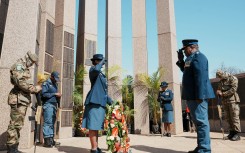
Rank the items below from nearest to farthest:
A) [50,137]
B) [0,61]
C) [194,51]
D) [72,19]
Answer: [194,51] → [0,61] → [50,137] → [72,19]

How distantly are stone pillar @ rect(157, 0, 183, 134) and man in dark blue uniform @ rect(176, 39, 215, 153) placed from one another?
4.43 m

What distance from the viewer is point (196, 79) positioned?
11.0 ft

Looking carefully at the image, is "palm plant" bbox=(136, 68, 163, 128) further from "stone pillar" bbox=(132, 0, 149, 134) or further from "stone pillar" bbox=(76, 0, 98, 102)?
"stone pillar" bbox=(76, 0, 98, 102)

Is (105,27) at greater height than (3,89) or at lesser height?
greater

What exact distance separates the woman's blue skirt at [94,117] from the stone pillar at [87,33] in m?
5.09

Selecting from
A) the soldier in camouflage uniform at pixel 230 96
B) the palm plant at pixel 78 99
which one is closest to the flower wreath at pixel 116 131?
the soldier in camouflage uniform at pixel 230 96

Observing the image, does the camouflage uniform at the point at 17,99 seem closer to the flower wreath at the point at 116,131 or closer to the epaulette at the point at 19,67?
the epaulette at the point at 19,67

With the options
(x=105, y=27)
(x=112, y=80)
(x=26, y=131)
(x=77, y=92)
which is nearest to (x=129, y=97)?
(x=112, y=80)

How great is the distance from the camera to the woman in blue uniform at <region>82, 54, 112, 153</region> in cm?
351

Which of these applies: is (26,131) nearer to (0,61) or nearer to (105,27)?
(0,61)

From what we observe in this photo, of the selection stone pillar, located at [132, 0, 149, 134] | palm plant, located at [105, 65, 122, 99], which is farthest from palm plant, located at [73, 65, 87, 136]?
stone pillar, located at [132, 0, 149, 134]

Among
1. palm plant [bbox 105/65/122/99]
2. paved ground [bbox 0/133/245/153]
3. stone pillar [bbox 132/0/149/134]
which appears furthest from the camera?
palm plant [bbox 105/65/122/99]

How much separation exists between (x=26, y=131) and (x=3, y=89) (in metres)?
0.99

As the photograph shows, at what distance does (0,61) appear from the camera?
4496mm
